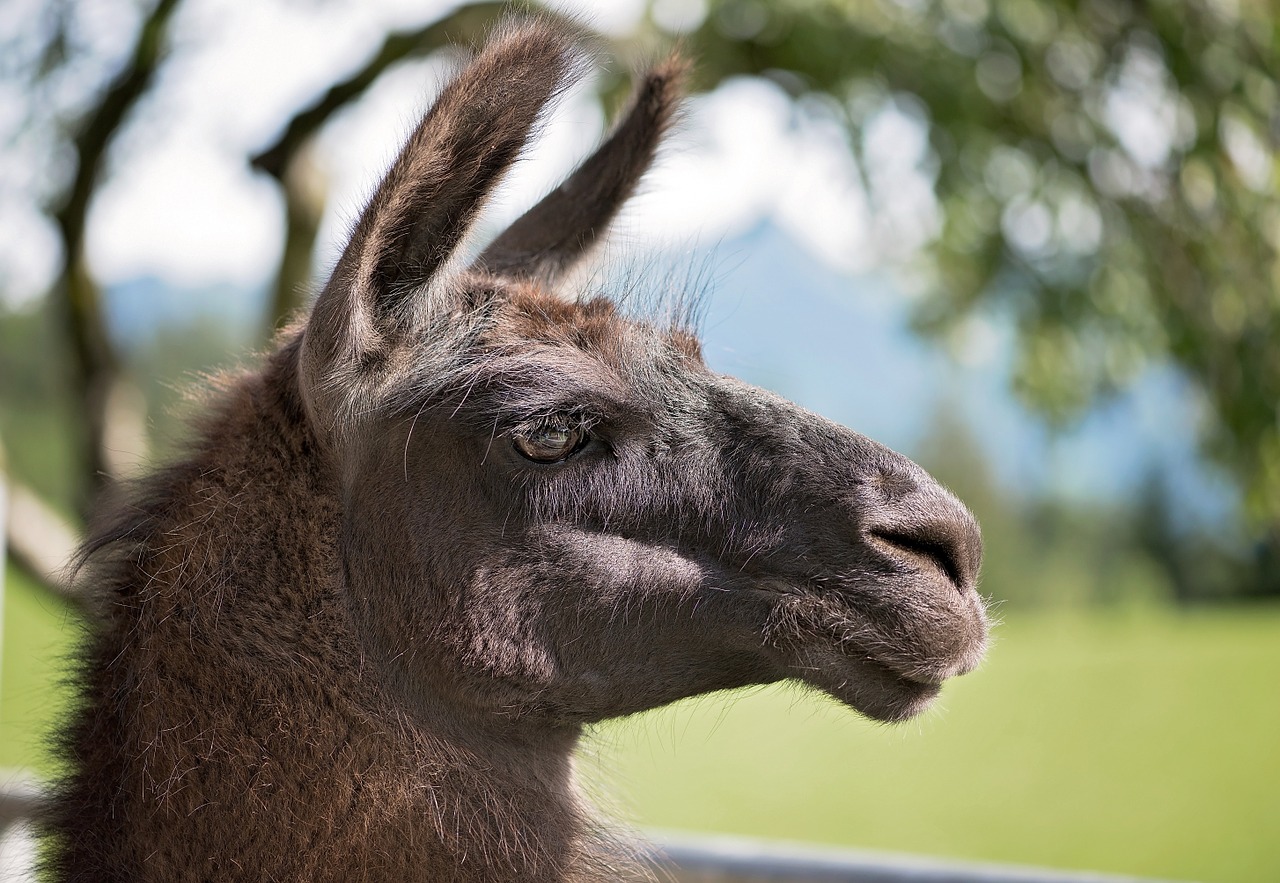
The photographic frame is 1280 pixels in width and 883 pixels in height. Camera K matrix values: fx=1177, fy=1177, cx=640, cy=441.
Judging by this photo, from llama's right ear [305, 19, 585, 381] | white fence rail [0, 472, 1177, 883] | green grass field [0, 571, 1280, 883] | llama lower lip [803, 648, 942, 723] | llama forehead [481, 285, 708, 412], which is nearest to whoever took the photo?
llama's right ear [305, 19, 585, 381]

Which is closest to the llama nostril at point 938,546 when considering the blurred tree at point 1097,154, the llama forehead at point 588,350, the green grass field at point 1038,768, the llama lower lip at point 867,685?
the llama lower lip at point 867,685

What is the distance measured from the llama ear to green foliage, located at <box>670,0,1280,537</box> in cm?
421

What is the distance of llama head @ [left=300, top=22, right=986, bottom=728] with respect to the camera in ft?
7.95

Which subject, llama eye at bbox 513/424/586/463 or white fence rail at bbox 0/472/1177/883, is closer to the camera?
llama eye at bbox 513/424/586/463

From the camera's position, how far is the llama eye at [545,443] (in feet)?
8.33

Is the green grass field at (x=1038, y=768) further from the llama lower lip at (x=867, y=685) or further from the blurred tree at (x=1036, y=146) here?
the llama lower lip at (x=867, y=685)

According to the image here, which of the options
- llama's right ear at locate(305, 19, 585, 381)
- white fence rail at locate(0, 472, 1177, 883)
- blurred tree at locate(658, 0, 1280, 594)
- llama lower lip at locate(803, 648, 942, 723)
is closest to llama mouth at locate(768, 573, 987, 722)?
llama lower lip at locate(803, 648, 942, 723)

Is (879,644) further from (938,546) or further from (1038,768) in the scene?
(1038,768)

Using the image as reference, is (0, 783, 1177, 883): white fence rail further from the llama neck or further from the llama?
the llama

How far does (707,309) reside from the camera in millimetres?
3227

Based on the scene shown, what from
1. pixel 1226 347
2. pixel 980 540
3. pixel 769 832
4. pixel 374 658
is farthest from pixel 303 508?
pixel 769 832

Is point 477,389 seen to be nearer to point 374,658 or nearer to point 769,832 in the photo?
point 374,658

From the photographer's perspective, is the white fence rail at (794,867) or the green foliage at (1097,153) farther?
the green foliage at (1097,153)

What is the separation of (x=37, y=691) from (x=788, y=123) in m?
5.87
